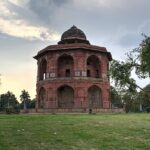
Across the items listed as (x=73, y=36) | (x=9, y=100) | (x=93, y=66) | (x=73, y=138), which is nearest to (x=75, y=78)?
(x=93, y=66)

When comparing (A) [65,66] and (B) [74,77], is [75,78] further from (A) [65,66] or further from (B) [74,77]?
(A) [65,66]

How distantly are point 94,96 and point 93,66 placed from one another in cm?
469

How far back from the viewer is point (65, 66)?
5025 centimetres

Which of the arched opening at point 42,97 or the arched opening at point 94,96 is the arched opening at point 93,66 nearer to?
the arched opening at point 94,96

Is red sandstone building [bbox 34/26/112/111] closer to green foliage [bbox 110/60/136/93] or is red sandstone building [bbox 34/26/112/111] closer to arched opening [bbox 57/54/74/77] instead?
arched opening [bbox 57/54/74/77]

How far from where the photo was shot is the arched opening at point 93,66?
50.8m

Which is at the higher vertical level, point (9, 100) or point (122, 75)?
point (9, 100)

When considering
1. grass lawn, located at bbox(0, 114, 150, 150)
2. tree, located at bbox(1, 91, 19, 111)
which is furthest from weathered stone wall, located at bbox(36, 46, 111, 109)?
tree, located at bbox(1, 91, 19, 111)

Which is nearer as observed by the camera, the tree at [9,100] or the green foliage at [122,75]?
the green foliage at [122,75]

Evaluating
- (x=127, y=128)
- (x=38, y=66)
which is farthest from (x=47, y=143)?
(x=38, y=66)

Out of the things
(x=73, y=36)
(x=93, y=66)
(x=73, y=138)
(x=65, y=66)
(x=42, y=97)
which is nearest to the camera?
(x=73, y=138)

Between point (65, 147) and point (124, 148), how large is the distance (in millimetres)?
2253

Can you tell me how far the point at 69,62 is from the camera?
50469 millimetres

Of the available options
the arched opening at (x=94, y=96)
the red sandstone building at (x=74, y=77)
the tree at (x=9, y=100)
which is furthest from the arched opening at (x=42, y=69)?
the tree at (x=9, y=100)
